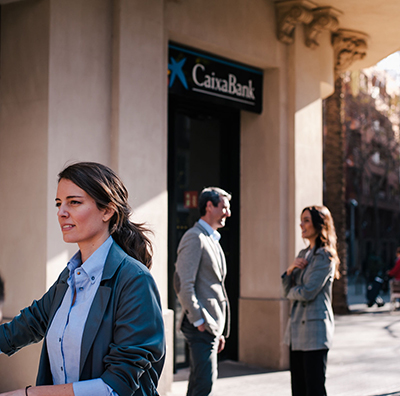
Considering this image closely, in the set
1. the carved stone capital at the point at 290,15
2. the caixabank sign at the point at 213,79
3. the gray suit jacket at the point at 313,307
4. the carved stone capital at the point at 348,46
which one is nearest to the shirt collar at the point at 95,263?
the gray suit jacket at the point at 313,307

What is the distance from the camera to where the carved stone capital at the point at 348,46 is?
30.5 ft

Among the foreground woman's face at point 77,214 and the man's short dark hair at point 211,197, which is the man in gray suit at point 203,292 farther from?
the foreground woman's face at point 77,214

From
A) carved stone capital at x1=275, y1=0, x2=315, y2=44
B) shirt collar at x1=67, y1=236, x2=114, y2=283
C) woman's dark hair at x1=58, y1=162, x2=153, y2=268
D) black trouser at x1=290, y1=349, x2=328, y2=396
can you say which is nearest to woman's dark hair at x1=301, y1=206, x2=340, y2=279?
black trouser at x1=290, y1=349, x2=328, y2=396

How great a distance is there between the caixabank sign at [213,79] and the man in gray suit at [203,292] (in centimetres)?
242

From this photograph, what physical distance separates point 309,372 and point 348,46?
19.7ft

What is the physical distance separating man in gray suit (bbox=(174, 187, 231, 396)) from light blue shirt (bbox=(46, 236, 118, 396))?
2618 millimetres

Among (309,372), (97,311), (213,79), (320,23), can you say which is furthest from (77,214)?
(320,23)

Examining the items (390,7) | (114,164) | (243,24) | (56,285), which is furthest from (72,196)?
(390,7)

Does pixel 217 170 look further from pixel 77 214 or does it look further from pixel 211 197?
pixel 77 214

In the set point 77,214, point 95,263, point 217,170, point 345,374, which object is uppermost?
point 217,170

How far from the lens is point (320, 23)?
8.27m

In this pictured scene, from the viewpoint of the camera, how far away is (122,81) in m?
6.06

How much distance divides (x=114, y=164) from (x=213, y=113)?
262 cm

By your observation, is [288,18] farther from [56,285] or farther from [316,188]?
[56,285]
